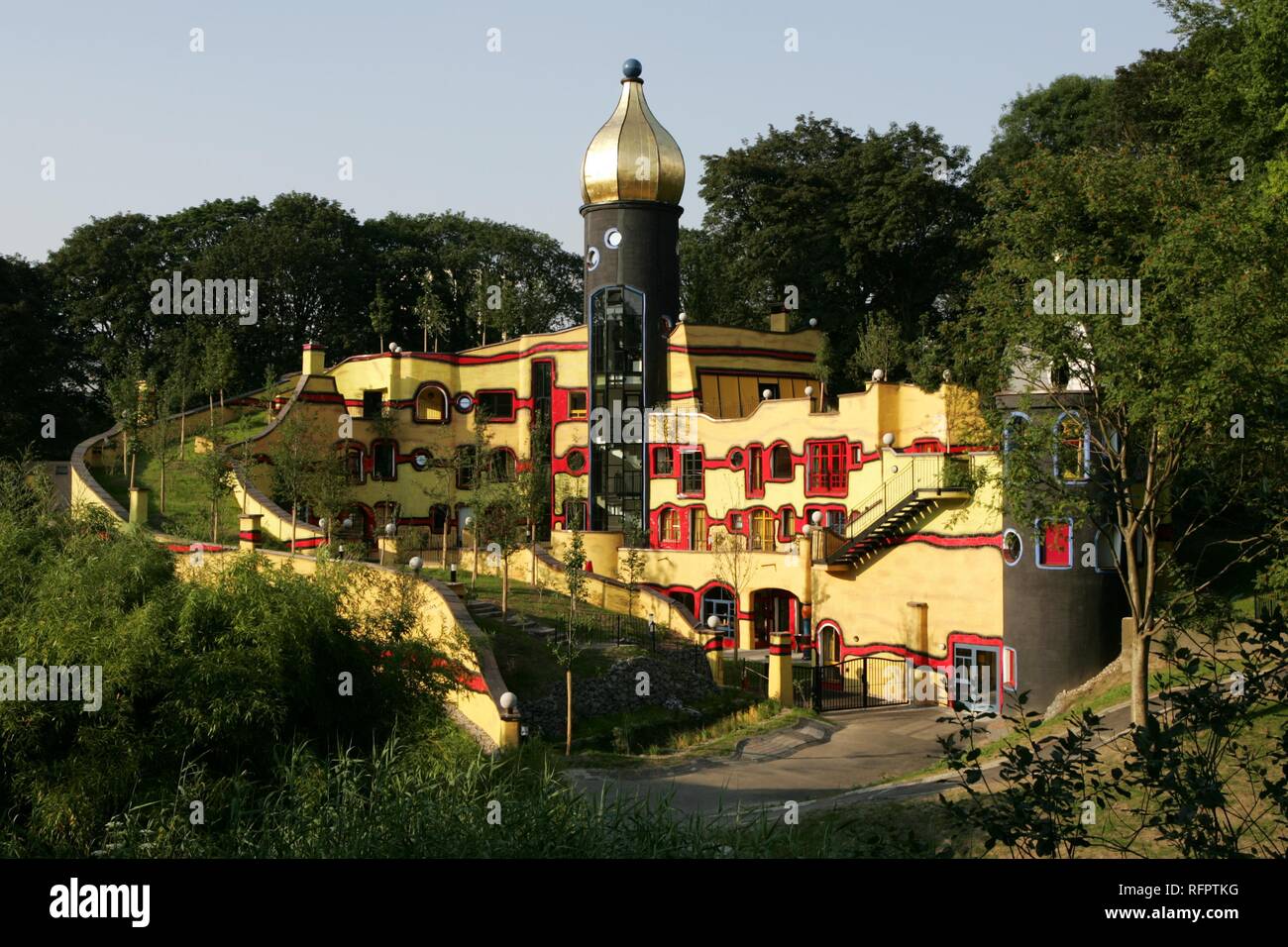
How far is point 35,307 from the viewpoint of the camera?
46.5m

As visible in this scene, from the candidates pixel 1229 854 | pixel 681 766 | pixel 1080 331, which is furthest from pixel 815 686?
pixel 1229 854

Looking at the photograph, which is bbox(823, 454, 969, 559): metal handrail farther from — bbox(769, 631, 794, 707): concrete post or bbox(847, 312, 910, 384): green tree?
bbox(847, 312, 910, 384): green tree

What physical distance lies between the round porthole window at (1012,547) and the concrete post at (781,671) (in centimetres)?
518

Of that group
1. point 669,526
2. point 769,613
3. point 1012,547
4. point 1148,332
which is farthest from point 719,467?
point 1148,332

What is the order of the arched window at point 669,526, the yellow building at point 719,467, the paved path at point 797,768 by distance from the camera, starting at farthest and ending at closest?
the arched window at point 669,526 → the yellow building at point 719,467 → the paved path at point 797,768

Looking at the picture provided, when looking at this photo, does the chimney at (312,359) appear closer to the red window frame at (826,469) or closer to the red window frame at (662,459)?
the red window frame at (662,459)

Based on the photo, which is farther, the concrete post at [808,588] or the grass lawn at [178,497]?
the concrete post at [808,588]

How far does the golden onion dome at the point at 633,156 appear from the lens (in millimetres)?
39000

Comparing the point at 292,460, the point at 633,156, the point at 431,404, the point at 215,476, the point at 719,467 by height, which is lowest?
the point at 215,476

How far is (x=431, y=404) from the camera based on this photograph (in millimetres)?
45125

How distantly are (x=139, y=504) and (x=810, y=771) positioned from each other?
2146 cm

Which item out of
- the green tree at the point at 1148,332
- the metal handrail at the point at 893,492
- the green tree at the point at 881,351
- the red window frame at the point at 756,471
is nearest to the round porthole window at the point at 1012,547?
the metal handrail at the point at 893,492

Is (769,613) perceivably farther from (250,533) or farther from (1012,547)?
(250,533)

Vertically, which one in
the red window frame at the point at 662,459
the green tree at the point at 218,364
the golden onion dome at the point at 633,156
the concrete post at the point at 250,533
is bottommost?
the concrete post at the point at 250,533
